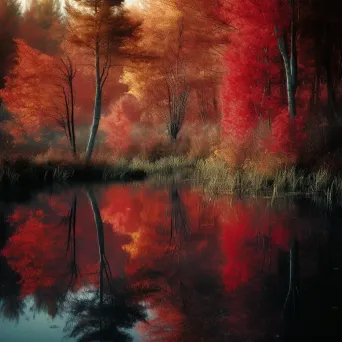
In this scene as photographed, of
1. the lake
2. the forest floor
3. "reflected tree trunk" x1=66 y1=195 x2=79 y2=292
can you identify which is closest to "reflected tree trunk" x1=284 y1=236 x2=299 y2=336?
the lake

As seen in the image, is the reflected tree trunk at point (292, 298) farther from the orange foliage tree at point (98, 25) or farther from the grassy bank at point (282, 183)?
the orange foliage tree at point (98, 25)

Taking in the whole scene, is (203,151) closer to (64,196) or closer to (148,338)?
(64,196)

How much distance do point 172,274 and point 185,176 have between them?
12411 mm

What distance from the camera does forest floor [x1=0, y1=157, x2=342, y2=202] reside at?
42.9 ft

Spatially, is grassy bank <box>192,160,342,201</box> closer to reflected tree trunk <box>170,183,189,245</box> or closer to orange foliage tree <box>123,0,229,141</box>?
reflected tree trunk <box>170,183,189,245</box>

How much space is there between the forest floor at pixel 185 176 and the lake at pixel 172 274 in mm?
2219

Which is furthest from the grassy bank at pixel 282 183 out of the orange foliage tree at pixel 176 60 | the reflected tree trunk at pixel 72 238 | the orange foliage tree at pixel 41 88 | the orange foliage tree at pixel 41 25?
the orange foliage tree at pixel 41 25

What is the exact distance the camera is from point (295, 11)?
15.6 m

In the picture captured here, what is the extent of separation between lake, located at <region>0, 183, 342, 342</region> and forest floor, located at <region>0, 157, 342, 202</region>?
2219 mm

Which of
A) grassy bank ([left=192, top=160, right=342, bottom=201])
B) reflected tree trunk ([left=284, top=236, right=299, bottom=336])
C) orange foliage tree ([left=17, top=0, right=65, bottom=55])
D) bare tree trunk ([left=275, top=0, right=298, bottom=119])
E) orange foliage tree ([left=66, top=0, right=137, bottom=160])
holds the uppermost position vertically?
orange foliage tree ([left=17, top=0, right=65, bottom=55])

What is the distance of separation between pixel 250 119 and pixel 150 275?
11.3 m

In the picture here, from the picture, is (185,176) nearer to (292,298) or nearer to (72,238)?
(72,238)

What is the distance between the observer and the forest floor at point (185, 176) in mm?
13086

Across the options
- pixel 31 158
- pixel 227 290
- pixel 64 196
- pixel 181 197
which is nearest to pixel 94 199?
pixel 64 196
